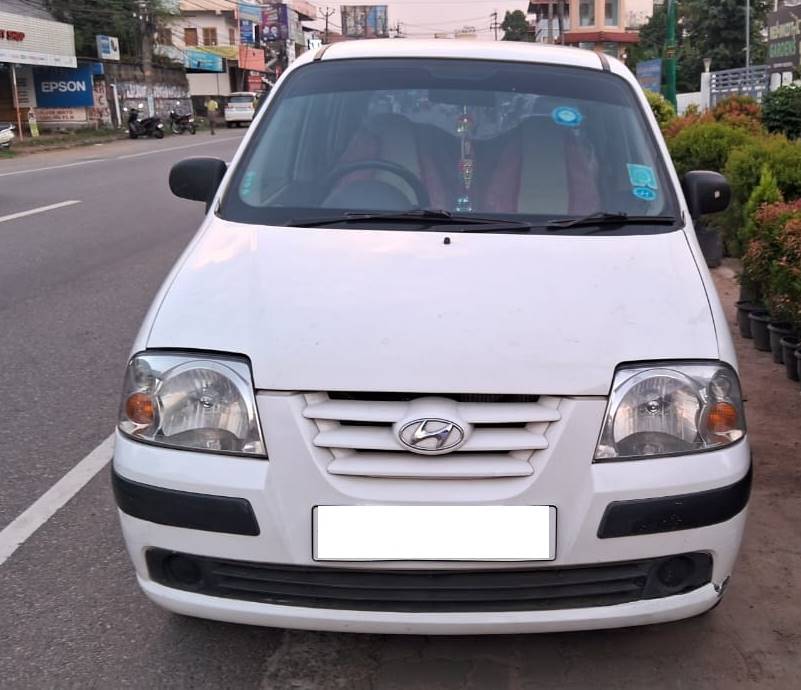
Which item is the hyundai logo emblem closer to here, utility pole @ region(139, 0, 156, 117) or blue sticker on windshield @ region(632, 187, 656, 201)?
blue sticker on windshield @ region(632, 187, 656, 201)

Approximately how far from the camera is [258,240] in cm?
291

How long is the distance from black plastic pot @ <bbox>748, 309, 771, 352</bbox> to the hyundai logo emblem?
451 centimetres

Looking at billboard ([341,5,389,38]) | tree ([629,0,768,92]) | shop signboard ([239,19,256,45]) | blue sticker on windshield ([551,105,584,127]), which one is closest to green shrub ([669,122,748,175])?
blue sticker on windshield ([551,105,584,127])

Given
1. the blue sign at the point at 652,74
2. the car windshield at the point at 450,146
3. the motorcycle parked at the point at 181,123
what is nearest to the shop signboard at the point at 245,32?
the motorcycle parked at the point at 181,123

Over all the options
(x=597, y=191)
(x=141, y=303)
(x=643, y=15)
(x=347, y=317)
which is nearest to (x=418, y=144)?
(x=597, y=191)

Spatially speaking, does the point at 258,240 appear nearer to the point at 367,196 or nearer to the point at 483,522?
the point at 367,196

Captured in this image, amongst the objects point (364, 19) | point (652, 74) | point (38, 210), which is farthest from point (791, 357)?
point (364, 19)

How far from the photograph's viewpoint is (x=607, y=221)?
3.02 m

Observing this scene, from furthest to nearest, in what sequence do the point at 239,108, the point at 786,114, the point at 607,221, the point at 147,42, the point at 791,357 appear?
1. the point at 239,108
2. the point at 147,42
3. the point at 786,114
4. the point at 791,357
5. the point at 607,221

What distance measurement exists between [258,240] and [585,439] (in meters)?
1.26

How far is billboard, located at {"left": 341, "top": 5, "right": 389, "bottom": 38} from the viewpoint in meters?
105

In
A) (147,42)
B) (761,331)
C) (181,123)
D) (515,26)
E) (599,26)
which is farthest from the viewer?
(515,26)

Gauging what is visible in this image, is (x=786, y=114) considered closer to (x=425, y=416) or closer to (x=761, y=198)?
(x=761, y=198)

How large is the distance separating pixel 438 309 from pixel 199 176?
5.52ft
